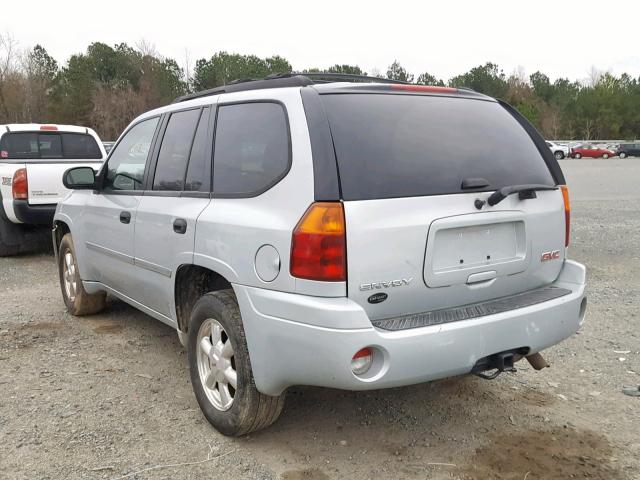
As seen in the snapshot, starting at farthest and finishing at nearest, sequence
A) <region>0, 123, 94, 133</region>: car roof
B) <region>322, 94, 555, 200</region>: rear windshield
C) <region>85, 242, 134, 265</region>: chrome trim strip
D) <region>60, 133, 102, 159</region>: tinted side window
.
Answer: <region>60, 133, 102, 159</region>: tinted side window, <region>0, 123, 94, 133</region>: car roof, <region>85, 242, 134, 265</region>: chrome trim strip, <region>322, 94, 555, 200</region>: rear windshield

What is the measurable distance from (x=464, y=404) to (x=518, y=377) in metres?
0.63

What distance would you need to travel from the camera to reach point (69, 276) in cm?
553

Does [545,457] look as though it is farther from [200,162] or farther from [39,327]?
[39,327]

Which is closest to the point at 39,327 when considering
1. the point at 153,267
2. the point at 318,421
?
the point at 153,267

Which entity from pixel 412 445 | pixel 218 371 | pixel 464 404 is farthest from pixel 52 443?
pixel 464 404

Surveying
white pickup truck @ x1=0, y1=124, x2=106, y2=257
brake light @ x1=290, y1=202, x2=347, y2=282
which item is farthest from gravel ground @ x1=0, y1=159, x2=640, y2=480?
white pickup truck @ x1=0, y1=124, x2=106, y2=257

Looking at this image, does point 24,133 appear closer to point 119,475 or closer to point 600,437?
point 119,475

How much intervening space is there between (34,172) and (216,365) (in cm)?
587

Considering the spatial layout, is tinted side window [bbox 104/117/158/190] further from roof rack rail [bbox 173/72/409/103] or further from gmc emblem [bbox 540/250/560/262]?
gmc emblem [bbox 540/250/560/262]

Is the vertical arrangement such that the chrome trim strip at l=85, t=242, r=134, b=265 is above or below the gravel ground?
above

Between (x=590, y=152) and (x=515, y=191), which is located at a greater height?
(x=515, y=191)

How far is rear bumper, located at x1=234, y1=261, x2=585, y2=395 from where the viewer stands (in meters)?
2.57

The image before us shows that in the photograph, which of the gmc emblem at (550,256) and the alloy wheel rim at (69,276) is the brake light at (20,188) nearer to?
the alloy wheel rim at (69,276)

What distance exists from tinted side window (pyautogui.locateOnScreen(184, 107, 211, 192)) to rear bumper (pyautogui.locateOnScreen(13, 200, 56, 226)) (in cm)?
509
